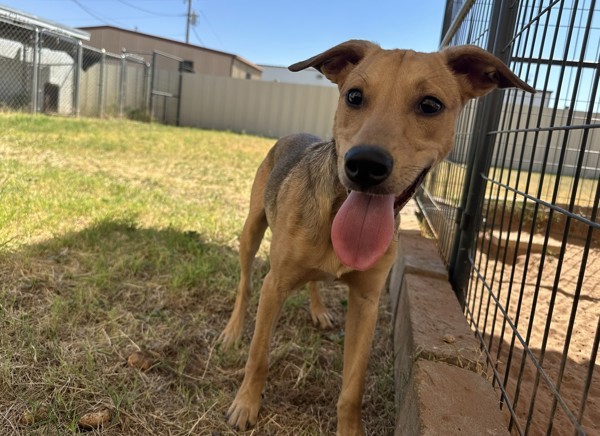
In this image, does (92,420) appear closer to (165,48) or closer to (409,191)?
(409,191)

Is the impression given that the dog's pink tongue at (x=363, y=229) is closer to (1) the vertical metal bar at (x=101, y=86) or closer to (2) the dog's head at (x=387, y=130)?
(2) the dog's head at (x=387, y=130)

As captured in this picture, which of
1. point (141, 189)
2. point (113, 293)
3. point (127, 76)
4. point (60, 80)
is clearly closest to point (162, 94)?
point (127, 76)

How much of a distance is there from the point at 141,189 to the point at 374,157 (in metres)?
4.96

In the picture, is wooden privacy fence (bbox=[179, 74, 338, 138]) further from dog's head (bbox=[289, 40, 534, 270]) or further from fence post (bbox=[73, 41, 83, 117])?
dog's head (bbox=[289, 40, 534, 270])

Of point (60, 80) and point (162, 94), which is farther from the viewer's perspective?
point (162, 94)

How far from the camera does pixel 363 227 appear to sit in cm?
197

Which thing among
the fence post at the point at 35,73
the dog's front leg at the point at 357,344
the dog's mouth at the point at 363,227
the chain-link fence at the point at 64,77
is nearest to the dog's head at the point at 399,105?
the dog's mouth at the point at 363,227

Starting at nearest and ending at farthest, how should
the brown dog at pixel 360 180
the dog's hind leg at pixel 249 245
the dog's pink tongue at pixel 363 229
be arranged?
the brown dog at pixel 360 180 → the dog's pink tongue at pixel 363 229 → the dog's hind leg at pixel 249 245

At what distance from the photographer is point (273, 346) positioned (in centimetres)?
285

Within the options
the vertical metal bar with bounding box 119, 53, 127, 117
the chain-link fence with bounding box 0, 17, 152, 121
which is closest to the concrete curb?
the chain-link fence with bounding box 0, 17, 152, 121

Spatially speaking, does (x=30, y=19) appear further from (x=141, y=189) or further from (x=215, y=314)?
(x=215, y=314)

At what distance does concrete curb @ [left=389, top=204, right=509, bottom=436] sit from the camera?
5.60 ft

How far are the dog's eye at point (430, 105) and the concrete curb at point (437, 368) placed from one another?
1.10 metres

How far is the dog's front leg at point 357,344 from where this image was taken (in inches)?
85.4
